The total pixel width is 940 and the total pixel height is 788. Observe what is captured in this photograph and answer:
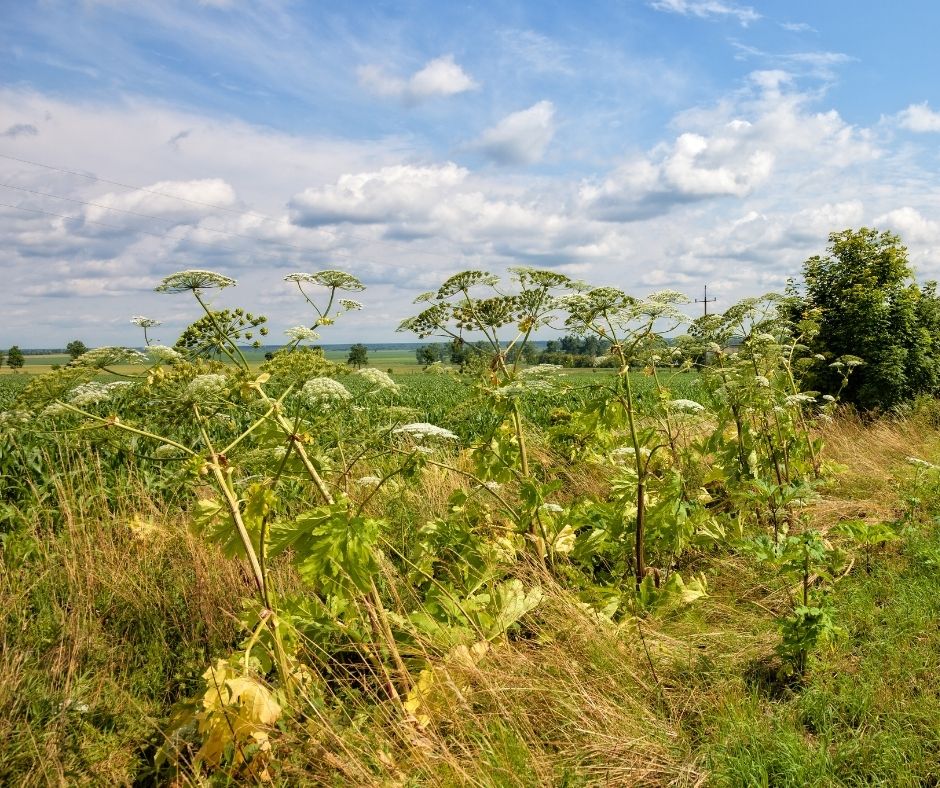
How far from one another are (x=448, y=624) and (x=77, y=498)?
5037 mm

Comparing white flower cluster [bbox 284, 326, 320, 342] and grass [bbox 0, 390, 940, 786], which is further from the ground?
white flower cluster [bbox 284, 326, 320, 342]

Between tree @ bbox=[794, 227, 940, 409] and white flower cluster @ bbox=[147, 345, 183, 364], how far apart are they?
10.3 metres

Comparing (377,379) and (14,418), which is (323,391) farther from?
(14,418)

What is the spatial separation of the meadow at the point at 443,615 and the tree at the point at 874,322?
19.2 ft

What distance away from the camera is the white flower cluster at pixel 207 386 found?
294cm

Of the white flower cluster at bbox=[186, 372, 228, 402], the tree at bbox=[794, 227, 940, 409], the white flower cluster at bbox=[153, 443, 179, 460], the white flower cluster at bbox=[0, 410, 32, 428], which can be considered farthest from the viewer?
the tree at bbox=[794, 227, 940, 409]

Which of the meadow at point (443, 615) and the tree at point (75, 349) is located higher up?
the tree at point (75, 349)

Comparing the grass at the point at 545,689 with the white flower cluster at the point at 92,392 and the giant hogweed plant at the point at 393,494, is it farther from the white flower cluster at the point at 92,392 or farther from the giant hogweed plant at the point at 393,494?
the white flower cluster at the point at 92,392

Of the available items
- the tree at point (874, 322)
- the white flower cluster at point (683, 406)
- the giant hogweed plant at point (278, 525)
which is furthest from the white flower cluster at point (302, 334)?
the tree at point (874, 322)

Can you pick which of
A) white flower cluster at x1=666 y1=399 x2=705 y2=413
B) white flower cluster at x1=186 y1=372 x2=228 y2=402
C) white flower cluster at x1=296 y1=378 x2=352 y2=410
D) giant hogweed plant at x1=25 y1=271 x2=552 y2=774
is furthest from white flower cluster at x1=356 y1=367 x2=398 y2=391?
white flower cluster at x1=666 y1=399 x2=705 y2=413

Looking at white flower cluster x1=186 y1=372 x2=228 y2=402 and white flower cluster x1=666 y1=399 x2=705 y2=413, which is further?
white flower cluster x1=666 y1=399 x2=705 y2=413

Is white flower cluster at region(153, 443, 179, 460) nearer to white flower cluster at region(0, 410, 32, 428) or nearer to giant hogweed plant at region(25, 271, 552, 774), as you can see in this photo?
giant hogweed plant at region(25, 271, 552, 774)

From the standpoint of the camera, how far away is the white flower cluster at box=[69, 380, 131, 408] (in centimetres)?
320

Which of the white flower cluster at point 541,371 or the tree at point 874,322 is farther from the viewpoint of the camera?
→ the tree at point 874,322
